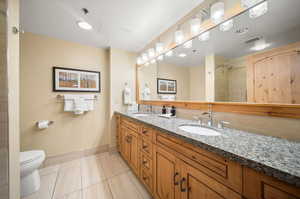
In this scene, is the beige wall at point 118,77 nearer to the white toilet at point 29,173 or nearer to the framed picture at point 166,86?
the framed picture at point 166,86

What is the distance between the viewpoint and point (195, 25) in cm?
132

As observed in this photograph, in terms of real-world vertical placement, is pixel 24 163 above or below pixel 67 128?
below

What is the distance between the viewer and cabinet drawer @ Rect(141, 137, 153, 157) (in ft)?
3.90

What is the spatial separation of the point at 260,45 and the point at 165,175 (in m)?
1.34

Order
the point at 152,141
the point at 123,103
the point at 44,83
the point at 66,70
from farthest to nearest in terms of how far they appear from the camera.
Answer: the point at 123,103 → the point at 66,70 → the point at 44,83 → the point at 152,141

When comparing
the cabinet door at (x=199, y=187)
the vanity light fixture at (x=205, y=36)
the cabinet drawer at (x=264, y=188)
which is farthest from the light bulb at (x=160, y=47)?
the cabinet drawer at (x=264, y=188)

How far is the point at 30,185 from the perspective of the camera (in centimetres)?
135

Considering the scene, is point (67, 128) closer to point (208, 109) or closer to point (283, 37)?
point (208, 109)

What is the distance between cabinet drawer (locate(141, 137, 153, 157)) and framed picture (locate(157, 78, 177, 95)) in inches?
34.9

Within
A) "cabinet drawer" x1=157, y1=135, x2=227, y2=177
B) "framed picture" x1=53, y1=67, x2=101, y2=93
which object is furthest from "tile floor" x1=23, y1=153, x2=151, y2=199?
"framed picture" x1=53, y1=67, x2=101, y2=93

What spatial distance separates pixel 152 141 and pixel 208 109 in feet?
2.30

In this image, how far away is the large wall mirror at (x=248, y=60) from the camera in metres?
0.80

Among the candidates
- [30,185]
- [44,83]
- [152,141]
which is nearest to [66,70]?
[44,83]

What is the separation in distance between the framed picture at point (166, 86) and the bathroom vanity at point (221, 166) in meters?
0.88
